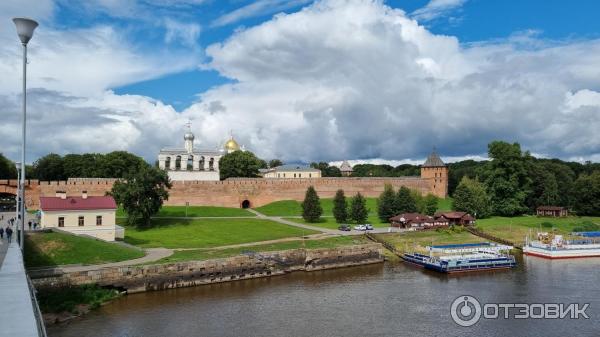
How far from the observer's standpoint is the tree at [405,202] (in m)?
50.9

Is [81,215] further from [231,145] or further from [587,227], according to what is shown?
[231,145]

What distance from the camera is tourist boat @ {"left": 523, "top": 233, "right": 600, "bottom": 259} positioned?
39125mm

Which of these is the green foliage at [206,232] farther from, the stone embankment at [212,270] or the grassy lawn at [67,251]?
the stone embankment at [212,270]

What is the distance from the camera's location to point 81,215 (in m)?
33.2

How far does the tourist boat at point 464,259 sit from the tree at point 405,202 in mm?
11647

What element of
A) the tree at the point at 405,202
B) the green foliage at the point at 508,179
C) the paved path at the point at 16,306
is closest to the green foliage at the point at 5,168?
the tree at the point at 405,202

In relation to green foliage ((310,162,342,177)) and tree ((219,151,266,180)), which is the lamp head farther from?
green foliage ((310,162,342,177))

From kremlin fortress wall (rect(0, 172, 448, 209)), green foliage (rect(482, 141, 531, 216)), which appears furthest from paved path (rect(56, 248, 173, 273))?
green foliage (rect(482, 141, 531, 216))

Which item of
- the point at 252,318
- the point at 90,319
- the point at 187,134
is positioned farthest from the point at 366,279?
the point at 187,134

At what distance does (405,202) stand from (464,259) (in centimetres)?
1666

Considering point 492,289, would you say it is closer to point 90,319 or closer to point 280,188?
point 90,319

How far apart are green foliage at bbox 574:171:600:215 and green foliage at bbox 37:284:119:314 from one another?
53131 millimetres

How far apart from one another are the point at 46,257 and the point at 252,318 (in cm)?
1196

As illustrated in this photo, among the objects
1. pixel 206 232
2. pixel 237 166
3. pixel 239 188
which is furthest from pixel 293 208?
pixel 237 166
